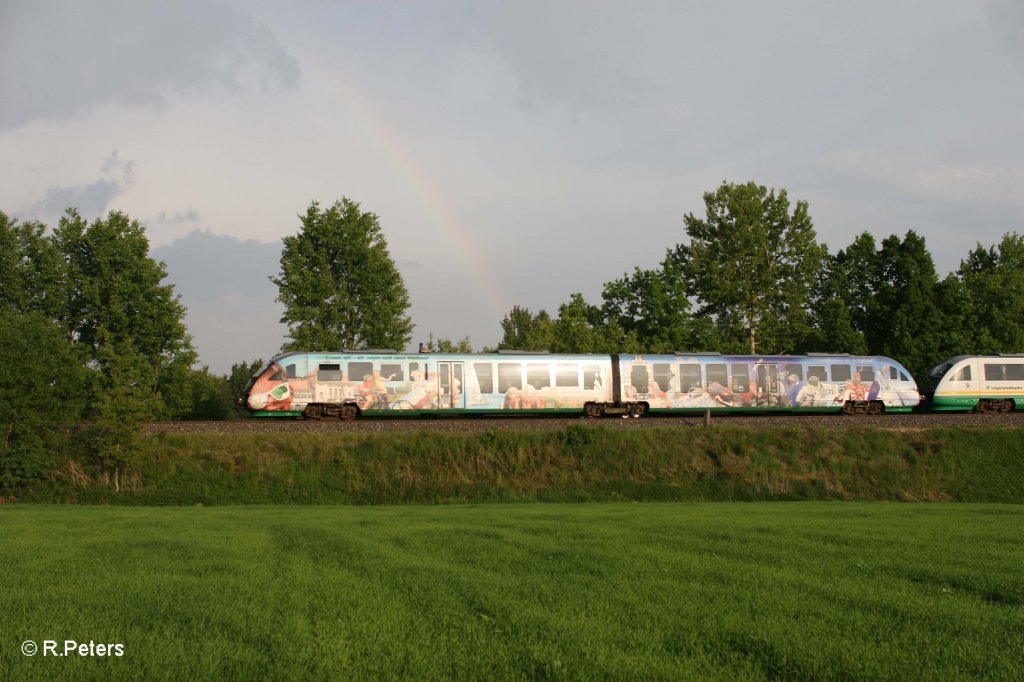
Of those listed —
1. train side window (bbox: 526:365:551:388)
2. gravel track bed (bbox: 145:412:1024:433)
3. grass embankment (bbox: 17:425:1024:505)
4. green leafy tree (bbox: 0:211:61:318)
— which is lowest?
grass embankment (bbox: 17:425:1024:505)

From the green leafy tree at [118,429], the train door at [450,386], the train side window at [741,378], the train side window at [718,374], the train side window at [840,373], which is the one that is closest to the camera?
the green leafy tree at [118,429]

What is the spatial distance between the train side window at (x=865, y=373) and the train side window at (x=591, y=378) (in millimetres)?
12541

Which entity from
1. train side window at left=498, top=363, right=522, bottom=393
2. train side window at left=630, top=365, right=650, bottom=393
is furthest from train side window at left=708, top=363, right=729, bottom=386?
train side window at left=498, top=363, right=522, bottom=393

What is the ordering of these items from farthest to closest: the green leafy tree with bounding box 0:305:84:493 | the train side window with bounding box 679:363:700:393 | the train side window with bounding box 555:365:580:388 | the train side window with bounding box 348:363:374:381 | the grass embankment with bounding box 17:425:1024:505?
the train side window with bounding box 679:363:700:393
the train side window with bounding box 555:365:580:388
the train side window with bounding box 348:363:374:381
the grass embankment with bounding box 17:425:1024:505
the green leafy tree with bounding box 0:305:84:493

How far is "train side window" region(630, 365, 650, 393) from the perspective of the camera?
33.4 m

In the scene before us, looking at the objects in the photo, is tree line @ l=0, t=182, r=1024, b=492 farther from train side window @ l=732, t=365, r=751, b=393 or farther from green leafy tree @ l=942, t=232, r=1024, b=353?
train side window @ l=732, t=365, r=751, b=393

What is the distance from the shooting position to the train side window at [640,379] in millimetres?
33406

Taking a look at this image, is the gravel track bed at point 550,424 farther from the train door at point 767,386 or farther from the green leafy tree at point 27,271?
the green leafy tree at point 27,271

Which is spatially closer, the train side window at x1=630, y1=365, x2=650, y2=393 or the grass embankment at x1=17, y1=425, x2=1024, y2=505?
the grass embankment at x1=17, y1=425, x2=1024, y2=505

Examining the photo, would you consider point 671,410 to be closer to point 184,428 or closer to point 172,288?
point 184,428

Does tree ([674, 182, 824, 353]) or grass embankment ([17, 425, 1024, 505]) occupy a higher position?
tree ([674, 182, 824, 353])

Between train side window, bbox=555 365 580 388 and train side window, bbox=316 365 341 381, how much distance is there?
941 cm

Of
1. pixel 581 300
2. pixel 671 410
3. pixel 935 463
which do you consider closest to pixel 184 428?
pixel 671 410

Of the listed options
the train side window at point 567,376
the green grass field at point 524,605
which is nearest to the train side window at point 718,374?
the train side window at point 567,376
